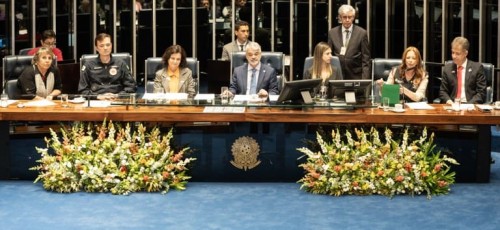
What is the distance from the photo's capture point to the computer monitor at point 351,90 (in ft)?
28.5

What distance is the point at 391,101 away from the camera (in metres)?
8.73

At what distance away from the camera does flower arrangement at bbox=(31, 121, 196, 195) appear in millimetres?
8266

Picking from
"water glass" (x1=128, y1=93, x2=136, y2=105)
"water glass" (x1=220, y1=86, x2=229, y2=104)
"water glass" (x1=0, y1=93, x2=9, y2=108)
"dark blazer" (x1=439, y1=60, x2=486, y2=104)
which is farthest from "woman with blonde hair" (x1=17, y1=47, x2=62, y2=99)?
"dark blazer" (x1=439, y1=60, x2=486, y2=104)

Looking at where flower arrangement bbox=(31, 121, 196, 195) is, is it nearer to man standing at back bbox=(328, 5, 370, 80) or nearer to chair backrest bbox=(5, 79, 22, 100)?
chair backrest bbox=(5, 79, 22, 100)

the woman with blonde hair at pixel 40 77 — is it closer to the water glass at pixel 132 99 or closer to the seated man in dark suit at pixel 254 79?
the water glass at pixel 132 99

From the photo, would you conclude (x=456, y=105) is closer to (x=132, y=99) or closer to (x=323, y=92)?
(x=323, y=92)

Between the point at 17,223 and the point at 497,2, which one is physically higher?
the point at 497,2

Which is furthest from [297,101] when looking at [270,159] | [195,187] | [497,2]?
[497,2]

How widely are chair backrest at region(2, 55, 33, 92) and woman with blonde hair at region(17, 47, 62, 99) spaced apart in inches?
5.3

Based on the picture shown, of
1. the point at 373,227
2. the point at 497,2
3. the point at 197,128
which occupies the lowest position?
the point at 373,227

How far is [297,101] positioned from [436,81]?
161 inches

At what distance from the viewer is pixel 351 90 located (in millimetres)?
8688

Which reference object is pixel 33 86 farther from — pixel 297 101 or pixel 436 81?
pixel 436 81

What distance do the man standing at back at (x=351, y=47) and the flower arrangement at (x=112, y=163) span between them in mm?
2560
